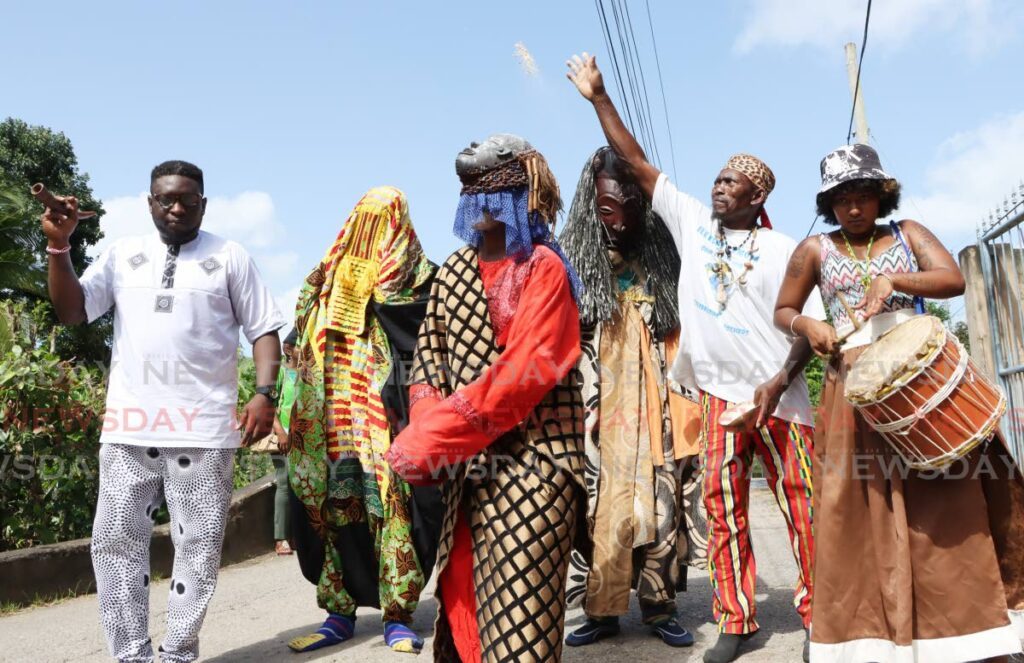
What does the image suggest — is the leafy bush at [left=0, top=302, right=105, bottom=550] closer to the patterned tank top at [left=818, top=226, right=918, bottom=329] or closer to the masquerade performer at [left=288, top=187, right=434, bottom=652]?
the masquerade performer at [left=288, top=187, right=434, bottom=652]

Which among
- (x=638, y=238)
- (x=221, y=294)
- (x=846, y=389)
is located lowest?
(x=846, y=389)

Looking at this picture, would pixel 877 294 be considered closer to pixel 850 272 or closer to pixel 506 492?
pixel 850 272

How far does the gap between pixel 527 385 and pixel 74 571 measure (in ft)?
17.4

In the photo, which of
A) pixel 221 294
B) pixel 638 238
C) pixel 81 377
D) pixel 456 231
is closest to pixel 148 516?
pixel 221 294

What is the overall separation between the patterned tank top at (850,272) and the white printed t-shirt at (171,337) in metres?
2.51

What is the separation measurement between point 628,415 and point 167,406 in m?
2.17

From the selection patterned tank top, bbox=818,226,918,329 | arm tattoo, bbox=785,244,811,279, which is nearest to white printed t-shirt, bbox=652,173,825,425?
arm tattoo, bbox=785,244,811,279

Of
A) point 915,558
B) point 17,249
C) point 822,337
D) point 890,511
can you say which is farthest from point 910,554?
point 17,249

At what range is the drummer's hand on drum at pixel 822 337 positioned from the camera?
3.53m

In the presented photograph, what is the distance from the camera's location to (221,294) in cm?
428

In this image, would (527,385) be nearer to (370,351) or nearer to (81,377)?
(370,351)

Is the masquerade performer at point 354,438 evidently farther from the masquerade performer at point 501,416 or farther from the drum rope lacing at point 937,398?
the drum rope lacing at point 937,398

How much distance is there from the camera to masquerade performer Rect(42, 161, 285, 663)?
13.3 feet

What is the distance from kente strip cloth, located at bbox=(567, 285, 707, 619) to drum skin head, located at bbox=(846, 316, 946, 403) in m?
1.55
